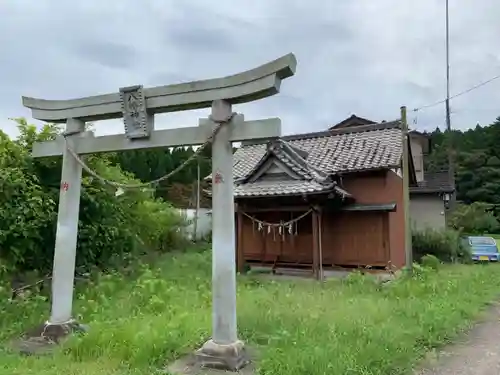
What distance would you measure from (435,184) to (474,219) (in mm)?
8436

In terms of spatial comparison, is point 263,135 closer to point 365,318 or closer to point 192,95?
point 192,95

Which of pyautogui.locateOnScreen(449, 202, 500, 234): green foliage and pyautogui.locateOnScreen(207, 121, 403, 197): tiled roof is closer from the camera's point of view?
pyautogui.locateOnScreen(207, 121, 403, 197): tiled roof

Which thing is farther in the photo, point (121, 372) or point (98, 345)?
point (98, 345)

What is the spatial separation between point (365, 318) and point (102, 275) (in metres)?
5.65

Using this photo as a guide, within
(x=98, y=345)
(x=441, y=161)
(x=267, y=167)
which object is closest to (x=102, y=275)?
(x=98, y=345)

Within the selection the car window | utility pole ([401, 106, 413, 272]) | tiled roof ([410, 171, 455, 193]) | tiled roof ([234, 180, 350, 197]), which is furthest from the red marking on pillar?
the car window

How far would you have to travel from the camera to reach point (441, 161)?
38.3 meters

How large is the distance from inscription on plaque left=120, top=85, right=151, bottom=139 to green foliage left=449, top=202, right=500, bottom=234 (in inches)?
987

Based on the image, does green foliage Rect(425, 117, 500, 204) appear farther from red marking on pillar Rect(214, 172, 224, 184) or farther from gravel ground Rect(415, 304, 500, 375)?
red marking on pillar Rect(214, 172, 224, 184)

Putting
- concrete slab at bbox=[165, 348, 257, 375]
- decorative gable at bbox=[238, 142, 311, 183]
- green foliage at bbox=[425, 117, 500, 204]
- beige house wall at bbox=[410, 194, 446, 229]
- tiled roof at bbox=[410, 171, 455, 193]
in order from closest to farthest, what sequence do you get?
concrete slab at bbox=[165, 348, 257, 375], decorative gable at bbox=[238, 142, 311, 183], tiled roof at bbox=[410, 171, 455, 193], beige house wall at bbox=[410, 194, 446, 229], green foliage at bbox=[425, 117, 500, 204]

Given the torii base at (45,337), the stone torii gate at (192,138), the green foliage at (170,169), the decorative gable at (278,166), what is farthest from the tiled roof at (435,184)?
the torii base at (45,337)

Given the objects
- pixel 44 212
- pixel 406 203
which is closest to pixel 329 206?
pixel 406 203

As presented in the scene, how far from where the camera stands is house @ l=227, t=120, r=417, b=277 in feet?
45.1

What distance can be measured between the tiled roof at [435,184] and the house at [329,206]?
676 centimetres
